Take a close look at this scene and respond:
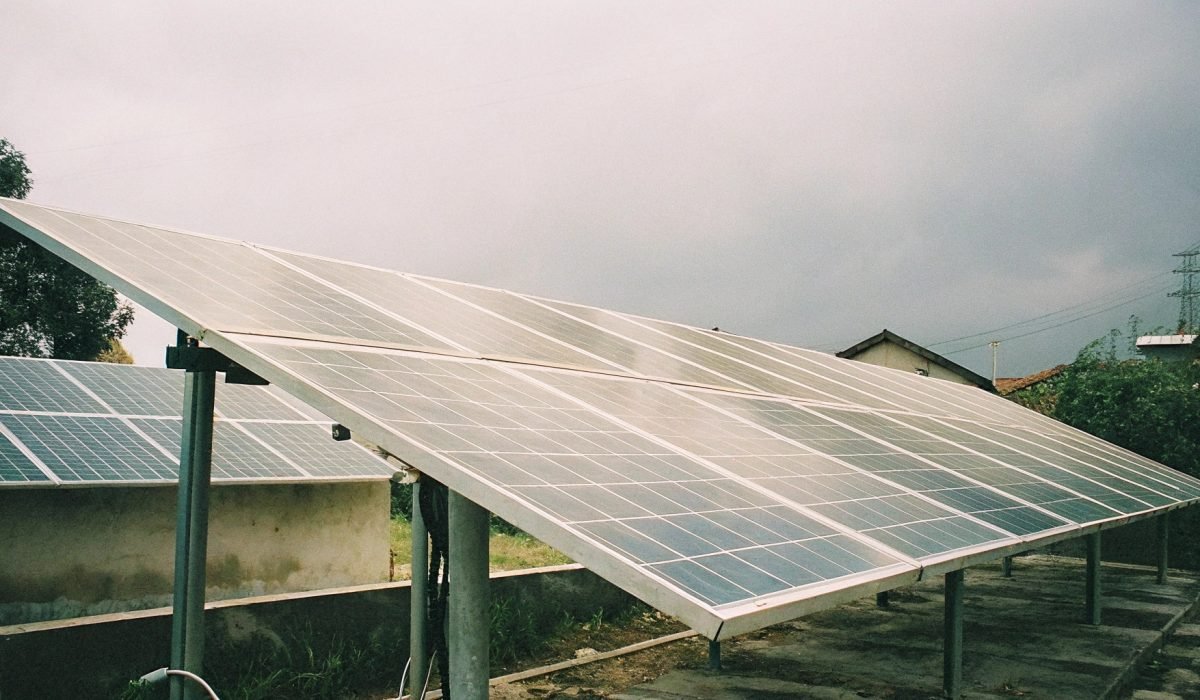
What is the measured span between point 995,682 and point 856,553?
6805mm

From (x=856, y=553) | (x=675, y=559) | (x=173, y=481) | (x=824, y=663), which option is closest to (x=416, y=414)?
(x=675, y=559)

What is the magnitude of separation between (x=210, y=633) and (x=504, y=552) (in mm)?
10664

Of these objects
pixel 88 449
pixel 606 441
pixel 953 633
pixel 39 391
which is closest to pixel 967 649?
pixel 953 633

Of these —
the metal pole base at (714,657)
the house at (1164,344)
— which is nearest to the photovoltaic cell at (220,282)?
the metal pole base at (714,657)

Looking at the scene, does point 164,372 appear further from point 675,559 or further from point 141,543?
point 675,559

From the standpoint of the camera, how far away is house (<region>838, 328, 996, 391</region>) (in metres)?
38.2

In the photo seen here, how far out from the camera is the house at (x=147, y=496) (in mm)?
10508

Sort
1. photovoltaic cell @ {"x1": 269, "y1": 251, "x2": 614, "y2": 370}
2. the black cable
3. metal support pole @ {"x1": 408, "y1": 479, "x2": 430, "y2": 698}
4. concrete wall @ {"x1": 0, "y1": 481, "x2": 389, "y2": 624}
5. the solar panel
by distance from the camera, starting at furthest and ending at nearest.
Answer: concrete wall @ {"x1": 0, "y1": 481, "x2": 389, "y2": 624} → the solar panel → photovoltaic cell @ {"x1": 269, "y1": 251, "x2": 614, "y2": 370} → metal support pole @ {"x1": 408, "y1": 479, "x2": 430, "y2": 698} → the black cable

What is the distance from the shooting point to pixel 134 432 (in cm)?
1234

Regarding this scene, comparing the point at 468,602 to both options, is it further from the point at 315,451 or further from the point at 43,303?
the point at 43,303

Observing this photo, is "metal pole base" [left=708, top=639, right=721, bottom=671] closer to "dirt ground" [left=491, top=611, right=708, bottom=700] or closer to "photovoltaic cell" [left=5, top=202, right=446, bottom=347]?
"dirt ground" [left=491, top=611, right=708, bottom=700]

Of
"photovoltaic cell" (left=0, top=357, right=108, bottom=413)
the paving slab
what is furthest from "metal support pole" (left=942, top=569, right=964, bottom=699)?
"photovoltaic cell" (left=0, top=357, right=108, bottom=413)

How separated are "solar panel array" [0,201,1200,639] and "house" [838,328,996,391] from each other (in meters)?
27.1

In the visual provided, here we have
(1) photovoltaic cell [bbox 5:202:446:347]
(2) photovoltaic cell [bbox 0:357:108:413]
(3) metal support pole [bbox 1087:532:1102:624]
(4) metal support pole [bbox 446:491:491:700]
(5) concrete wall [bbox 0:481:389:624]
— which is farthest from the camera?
(3) metal support pole [bbox 1087:532:1102:624]
